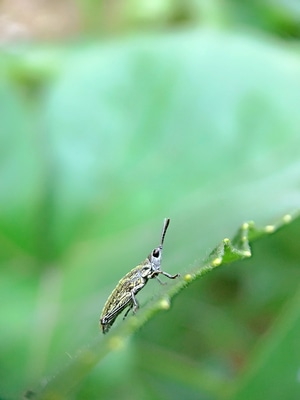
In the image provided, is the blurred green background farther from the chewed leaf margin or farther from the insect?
the chewed leaf margin

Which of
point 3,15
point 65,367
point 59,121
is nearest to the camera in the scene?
point 65,367

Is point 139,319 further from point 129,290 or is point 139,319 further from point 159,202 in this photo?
point 159,202

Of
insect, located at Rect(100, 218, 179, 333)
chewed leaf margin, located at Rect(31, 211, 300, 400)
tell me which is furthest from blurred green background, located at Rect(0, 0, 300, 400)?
chewed leaf margin, located at Rect(31, 211, 300, 400)

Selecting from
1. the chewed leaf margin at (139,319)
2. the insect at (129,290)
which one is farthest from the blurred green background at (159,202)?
the chewed leaf margin at (139,319)

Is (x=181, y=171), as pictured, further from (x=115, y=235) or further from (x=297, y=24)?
(x=297, y=24)

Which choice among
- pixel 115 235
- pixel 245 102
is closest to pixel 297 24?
pixel 245 102

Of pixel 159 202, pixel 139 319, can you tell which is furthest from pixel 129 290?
pixel 159 202

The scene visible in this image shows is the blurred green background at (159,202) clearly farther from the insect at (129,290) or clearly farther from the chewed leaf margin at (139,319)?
the chewed leaf margin at (139,319)
